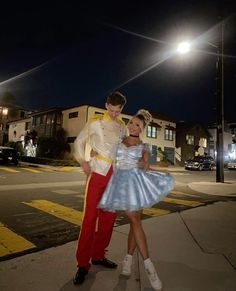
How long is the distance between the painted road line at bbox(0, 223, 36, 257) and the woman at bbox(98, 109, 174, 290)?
157cm

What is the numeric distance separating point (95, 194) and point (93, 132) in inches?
30.4

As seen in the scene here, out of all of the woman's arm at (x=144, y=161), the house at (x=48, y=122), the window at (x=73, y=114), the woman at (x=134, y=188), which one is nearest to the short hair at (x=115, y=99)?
the woman at (x=134, y=188)

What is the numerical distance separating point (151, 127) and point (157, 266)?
37.0 meters

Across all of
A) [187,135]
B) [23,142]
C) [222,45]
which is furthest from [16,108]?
[222,45]

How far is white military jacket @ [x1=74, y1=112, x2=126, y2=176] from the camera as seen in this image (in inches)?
133

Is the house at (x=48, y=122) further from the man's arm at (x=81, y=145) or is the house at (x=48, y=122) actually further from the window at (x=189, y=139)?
the man's arm at (x=81, y=145)

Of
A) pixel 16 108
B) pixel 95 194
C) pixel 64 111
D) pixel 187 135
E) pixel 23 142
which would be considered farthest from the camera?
pixel 16 108

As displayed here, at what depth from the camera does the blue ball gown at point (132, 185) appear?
121 inches

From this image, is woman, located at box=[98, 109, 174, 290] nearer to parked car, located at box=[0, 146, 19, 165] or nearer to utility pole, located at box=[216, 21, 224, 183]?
utility pole, located at box=[216, 21, 224, 183]

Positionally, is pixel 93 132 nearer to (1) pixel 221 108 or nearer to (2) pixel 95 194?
(2) pixel 95 194

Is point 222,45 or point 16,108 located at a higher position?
point 16,108

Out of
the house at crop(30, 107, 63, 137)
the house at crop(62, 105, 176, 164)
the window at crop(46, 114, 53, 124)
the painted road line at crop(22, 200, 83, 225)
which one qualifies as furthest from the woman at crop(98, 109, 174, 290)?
the window at crop(46, 114, 53, 124)

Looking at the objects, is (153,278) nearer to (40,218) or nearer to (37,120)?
(40,218)

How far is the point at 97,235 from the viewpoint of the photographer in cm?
352
